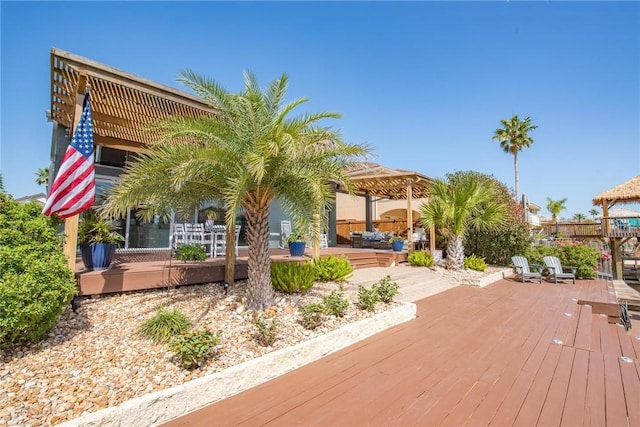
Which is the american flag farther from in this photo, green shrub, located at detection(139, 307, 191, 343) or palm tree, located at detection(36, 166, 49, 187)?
palm tree, located at detection(36, 166, 49, 187)

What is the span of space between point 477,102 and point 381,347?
12.7 metres

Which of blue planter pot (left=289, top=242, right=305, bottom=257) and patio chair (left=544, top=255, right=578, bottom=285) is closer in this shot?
blue planter pot (left=289, top=242, right=305, bottom=257)

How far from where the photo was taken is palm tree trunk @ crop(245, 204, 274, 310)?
4.89 meters

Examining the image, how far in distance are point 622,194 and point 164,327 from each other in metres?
25.0

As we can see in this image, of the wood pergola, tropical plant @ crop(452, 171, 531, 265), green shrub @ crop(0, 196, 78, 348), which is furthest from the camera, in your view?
tropical plant @ crop(452, 171, 531, 265)

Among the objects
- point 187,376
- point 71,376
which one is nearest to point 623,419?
point 187,376

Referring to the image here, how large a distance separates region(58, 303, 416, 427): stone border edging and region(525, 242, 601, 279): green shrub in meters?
11.5

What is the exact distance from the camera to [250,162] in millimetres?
3998

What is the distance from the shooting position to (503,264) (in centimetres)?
1356

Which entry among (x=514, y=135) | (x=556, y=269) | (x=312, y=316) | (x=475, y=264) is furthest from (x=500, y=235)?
(x=514, y=135)

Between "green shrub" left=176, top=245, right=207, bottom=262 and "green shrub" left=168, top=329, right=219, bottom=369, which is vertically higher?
"green shrub" left=176, top=245, right=207, bottom=262

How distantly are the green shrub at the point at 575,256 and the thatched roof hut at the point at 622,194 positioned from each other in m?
9.35

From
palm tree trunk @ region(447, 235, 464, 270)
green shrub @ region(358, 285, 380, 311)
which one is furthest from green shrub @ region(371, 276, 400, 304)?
palm tree trunk @ region(447, 235, 464, 270)

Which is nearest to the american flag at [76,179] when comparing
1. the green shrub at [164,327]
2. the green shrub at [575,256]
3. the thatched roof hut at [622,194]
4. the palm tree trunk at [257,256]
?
the green shrub at [164,327]
